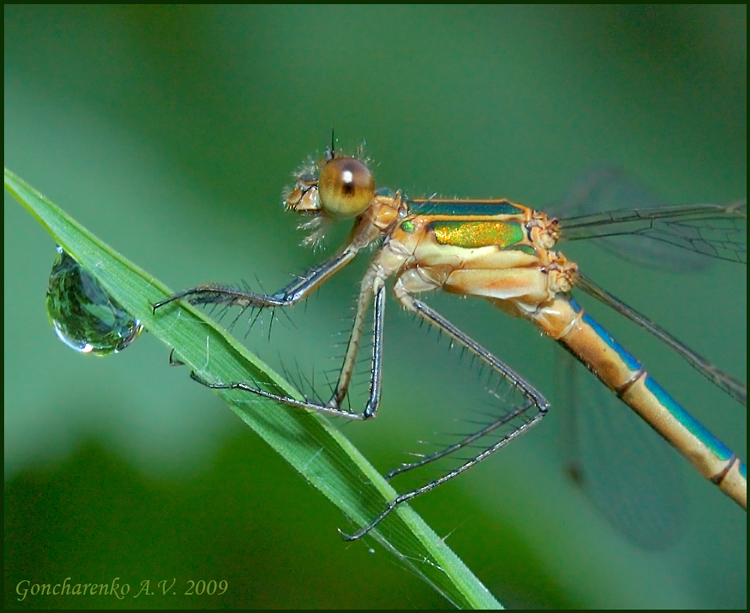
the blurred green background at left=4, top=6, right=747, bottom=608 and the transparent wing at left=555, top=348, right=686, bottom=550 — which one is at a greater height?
the blurred green background at left=4, top=6, right=747, bottom=608

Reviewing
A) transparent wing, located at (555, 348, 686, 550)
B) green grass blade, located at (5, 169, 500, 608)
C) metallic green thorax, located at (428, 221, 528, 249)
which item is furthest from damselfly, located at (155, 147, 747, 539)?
green grass blade, located at (5, 169, 500, 608)

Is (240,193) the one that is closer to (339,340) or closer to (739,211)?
(339,340)

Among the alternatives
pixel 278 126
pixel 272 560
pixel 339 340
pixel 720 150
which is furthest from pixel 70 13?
pixel 720 150

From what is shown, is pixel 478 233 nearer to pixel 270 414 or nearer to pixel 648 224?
pixel 648 224

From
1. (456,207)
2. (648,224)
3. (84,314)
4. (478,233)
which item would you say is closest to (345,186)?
(456,207)

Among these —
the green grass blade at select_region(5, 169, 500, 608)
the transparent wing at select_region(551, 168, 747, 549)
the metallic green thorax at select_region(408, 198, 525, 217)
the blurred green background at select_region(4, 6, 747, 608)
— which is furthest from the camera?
the transparent wing at select_region(551, 168, 747, 549)

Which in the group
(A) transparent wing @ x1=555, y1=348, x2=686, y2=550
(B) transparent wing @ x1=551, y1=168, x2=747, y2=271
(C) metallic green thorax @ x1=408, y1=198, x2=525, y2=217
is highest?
(C) metallic green thorax @ x1=408, y1=198, x2=525, y2=217

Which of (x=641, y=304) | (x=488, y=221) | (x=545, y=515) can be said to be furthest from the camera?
(x=641, y=304)

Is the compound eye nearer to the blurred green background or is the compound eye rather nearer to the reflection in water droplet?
the blurred green background
